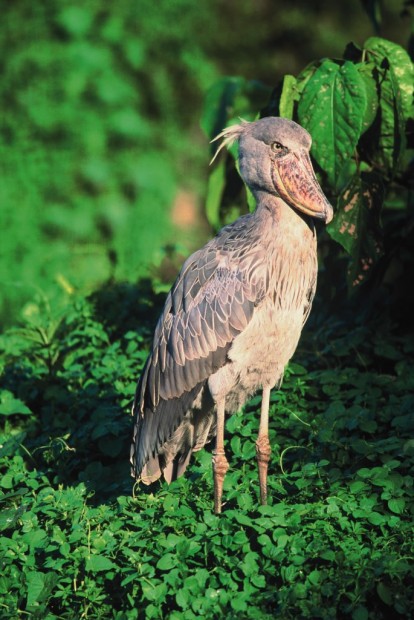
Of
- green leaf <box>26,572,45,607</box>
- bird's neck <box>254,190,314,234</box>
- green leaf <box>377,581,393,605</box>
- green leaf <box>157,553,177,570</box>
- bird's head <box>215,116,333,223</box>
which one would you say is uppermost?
bird's head <box>215,116,333,223</box>

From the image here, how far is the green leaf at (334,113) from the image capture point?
14.7 feet

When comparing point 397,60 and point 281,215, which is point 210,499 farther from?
point 397,60

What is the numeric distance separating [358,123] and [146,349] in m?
1.87

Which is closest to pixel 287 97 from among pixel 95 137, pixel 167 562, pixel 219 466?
pixel 219 466

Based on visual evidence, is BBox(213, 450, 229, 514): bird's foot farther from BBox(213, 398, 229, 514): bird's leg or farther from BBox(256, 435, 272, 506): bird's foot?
BBox(256, 435, 272, 506): bird's foot

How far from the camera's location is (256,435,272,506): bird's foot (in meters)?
4.13

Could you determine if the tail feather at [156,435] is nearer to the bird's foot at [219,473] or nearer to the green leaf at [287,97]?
the bird's foot at [219,473]

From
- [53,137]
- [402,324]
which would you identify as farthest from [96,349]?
[53,137]

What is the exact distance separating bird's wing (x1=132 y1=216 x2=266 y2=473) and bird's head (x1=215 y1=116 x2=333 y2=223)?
230 mm

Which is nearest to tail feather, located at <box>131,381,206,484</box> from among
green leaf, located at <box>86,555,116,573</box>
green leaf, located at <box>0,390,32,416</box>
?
green leaf, located at <box>86,555,116,573</box>

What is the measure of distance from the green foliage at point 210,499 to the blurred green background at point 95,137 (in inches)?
72.9

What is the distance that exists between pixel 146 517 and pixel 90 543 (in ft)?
1.05

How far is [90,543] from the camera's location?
12.6 feet

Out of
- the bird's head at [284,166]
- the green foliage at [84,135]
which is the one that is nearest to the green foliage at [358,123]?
the bird's head at [284,166]
